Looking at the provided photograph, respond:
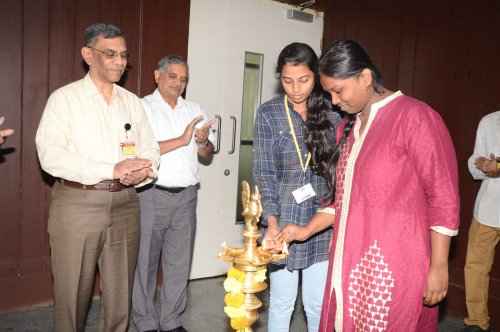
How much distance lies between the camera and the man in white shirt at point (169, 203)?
304 centimetres

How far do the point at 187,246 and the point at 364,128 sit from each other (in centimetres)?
198

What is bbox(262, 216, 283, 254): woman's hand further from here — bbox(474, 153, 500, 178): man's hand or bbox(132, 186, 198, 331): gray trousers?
bbox(474, 153, 500, 178): man's hand

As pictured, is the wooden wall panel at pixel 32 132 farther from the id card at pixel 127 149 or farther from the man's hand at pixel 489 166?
the man's hand at pixel 489 166

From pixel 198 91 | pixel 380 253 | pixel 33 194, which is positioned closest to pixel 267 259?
pixel 380 253

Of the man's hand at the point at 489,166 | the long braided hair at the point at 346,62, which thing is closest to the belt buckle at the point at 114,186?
the long braided hair at the point at 346,62

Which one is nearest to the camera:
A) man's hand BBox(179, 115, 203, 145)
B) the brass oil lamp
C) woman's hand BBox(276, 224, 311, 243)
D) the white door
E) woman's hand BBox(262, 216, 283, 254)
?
the brass oil lamp

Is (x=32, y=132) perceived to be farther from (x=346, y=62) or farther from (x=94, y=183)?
(x=346, y=62)

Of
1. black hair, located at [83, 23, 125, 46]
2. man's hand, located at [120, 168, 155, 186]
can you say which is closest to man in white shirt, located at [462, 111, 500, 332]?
man's hand, located at [120, 168, 155, 186]

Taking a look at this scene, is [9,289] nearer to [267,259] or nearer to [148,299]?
[148,299]

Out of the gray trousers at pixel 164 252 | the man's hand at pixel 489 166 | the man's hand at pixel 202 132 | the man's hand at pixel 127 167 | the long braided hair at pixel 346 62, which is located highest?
the long braided hair at pixel 346 62

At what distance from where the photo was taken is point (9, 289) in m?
3.30

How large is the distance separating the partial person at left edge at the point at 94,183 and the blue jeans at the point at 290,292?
2.97 feet

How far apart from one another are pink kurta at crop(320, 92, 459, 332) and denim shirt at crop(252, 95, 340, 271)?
524mm

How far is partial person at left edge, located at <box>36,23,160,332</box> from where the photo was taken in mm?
2299
